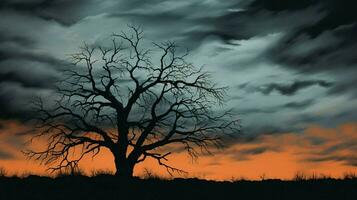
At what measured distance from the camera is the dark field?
22.2m

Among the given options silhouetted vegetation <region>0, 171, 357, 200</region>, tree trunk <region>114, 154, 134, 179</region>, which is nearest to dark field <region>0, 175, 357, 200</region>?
silhouetted vegetation <region>0, 171, 357, 200</region>

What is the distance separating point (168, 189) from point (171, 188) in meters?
0.26

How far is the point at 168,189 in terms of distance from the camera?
2431 cm

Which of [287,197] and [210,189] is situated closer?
[287,197]

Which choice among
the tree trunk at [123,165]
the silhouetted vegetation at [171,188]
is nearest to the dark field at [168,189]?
the silhouetted vegetation at [171,188]

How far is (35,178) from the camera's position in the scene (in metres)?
26.6

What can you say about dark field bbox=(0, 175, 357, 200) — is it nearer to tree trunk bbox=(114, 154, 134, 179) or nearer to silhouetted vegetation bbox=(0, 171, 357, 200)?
silhouetted vegetation bbox=(0, 171, 357, 200)

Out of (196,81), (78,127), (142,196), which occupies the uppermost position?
(196,81)

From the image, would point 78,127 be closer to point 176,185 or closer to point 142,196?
point 176,185

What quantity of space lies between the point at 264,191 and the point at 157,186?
172 inches

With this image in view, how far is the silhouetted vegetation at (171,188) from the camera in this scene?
878 inches

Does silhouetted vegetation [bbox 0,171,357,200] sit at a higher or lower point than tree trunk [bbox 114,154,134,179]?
lower

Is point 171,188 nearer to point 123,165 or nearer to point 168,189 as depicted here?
point 168,189

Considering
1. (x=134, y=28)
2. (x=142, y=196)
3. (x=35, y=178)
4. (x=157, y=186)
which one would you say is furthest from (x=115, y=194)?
(x=134, y=28)
